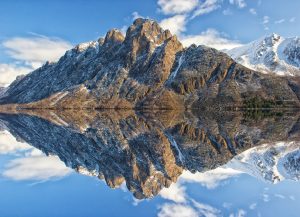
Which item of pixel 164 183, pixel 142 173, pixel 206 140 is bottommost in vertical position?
pixel 164 183

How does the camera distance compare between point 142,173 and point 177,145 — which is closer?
point 142,173

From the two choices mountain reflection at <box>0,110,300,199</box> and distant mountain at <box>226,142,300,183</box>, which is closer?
distant mountain at <box>226,142,300,183</box>

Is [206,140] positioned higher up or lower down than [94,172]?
higher up

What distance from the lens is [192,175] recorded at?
51031mm

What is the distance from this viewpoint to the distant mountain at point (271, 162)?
169ft

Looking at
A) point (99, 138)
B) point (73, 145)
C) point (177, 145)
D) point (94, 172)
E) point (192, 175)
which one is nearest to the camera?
point (192, 175)

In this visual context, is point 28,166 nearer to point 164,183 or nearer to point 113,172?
point 113,172

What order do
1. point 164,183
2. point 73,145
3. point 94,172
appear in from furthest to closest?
point 73,145
point 94,172
point 164,183

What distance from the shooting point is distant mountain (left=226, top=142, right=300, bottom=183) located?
51.7 metres

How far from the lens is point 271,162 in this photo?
218 feet

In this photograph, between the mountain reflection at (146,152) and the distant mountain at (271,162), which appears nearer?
the distant mountain at (271,162)

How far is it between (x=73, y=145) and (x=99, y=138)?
7.39 metres

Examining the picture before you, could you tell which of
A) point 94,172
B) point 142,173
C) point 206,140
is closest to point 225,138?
point 206,140

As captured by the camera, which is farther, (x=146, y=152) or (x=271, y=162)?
(x=146, y=152)
